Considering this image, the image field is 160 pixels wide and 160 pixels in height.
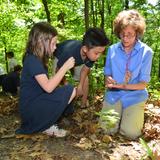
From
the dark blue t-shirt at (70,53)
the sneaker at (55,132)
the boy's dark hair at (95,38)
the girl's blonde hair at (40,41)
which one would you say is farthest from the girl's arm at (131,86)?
the girl's blonde hair at (40,41)

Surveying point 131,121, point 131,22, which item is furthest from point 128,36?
point 131,121

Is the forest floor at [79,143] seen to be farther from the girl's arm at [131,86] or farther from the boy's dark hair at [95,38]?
the boy's dark hair at [95,38]

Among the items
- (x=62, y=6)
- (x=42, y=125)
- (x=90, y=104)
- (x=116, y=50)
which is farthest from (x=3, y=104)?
(x=62, y=6)

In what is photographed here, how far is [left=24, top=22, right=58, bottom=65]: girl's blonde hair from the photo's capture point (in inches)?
173

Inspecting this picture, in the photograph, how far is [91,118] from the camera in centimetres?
536

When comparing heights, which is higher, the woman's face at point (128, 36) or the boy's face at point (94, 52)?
the woman's face at point (128, 36)

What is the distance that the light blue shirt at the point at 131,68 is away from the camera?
4.78 metres

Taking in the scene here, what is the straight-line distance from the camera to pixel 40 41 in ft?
14.4

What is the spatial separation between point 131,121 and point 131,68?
78cm

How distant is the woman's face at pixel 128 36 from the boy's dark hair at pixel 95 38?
0.80 ft

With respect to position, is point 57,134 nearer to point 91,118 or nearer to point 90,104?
point 91,118

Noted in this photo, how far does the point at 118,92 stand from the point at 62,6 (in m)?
10.8

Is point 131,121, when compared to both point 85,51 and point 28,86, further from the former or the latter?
point 28,86

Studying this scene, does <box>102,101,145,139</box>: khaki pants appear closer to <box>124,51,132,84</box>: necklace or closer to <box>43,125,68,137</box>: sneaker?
<box>124,51,132,84</box>: necklace
